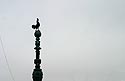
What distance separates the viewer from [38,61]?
39.1ft

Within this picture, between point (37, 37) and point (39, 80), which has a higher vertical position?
point (37, 37)

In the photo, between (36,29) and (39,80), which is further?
(36,29)

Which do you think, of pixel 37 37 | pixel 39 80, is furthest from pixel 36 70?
pixel 37 37

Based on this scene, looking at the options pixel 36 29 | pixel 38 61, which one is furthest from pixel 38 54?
pixel 36 29

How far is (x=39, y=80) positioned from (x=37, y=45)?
160 centimetres

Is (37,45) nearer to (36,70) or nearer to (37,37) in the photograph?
(37,37)

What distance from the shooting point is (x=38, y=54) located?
39.7 ft

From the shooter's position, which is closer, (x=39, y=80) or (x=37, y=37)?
(x=39, y=80)

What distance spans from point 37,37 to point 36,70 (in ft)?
5.01

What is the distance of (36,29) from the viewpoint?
41.1 feet

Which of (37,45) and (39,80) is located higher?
(37,45)

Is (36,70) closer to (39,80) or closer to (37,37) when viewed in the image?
(39,80)

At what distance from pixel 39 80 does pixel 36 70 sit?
1.55ft

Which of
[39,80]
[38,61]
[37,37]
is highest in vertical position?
[37,37]
